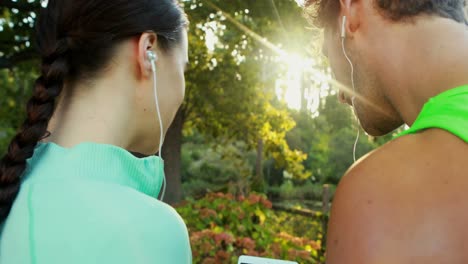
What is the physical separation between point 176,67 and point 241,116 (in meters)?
9.16

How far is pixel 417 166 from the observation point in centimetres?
93

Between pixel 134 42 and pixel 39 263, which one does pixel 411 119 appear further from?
pixel 39 263

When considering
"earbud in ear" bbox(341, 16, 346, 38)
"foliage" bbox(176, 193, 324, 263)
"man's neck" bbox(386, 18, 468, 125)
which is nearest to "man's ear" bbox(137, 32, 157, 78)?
"earbud in ear" bbox(341, 16, 346, 38)

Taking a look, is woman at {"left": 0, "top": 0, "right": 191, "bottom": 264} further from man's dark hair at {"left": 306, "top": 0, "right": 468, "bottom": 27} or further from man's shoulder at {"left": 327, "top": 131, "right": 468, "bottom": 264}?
man's dark hair at {"left": 306, "top": 0, "right": 468, "bottom": 27}

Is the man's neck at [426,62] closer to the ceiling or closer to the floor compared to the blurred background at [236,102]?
closer to the ceiling

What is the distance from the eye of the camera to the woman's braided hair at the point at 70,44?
1.29 m

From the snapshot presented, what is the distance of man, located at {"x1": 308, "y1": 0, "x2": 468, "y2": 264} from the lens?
903 millimetres

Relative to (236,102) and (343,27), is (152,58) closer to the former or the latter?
(343,27)

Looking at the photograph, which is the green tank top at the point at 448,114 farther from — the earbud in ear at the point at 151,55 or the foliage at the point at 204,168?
the foliage at the point at 204,168

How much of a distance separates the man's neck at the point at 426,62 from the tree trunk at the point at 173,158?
28.9ft

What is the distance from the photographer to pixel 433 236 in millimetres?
896

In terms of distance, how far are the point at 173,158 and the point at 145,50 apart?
9.03m

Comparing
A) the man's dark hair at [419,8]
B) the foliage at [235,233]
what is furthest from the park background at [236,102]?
the man's dark hair at [419,8]

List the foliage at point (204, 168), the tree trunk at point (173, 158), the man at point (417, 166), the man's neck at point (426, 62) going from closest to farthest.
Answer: the man at point (417, 166), the man's neck at point (426, 62), the tree trunk at point (173, 158), the foliage at point (204, 168)
